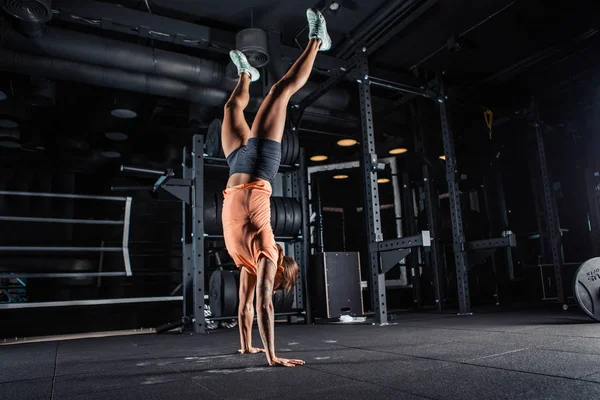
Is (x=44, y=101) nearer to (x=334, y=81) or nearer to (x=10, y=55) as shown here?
(x=10, y=55)

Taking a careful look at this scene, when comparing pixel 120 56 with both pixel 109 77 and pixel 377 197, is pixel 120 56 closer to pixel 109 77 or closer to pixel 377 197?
pixel 109 77

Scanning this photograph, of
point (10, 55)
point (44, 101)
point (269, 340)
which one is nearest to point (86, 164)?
point (44, 101)

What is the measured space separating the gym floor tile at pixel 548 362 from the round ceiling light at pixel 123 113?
5.24 meters

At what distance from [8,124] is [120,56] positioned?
3001 millimetres

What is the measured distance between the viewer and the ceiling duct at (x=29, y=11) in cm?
353

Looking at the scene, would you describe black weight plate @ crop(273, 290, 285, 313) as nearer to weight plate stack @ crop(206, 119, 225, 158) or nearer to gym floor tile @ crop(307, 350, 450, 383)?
weight plate stack @ crop(206, 119, 225, 158)

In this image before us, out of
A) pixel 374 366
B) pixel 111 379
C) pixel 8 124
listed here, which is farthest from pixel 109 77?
pixel 374 366

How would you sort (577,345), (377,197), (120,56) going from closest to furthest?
(577,345) → (377,197) → (120,56)

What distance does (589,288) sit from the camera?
319 centimetres

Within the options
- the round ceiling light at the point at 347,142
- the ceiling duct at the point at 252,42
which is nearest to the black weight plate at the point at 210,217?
the ceiling duct at the point at 252,42

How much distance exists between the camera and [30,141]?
679cm

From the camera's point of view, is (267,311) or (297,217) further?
(297,217)

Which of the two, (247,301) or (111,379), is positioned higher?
(247,301)

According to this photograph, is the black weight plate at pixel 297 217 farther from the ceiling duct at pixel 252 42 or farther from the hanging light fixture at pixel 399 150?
the hanging light fixture at pixel 399 150
